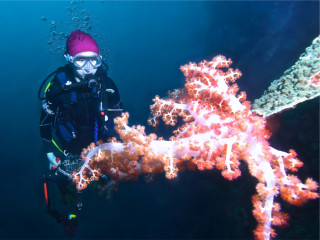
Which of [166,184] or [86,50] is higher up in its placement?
[86,50]

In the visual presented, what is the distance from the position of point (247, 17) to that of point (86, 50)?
38.3ft

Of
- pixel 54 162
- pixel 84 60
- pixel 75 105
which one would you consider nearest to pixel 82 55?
pixel 84 60

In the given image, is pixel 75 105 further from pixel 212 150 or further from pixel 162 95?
pixel 162 95

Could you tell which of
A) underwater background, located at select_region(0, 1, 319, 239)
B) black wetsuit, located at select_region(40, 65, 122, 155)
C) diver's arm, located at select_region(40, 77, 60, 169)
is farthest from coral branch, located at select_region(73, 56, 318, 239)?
diver's arm, located at select_region(40, 77, 60, 169)

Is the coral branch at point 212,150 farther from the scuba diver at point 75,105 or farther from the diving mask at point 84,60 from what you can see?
the diving mask at point 84,60

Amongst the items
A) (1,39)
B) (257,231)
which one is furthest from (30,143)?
(1,39)

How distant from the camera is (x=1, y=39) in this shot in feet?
98.2

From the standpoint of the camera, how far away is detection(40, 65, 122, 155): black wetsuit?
404 centimetres

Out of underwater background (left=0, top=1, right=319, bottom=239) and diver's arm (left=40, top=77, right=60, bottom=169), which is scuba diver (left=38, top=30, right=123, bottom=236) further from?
underwater background (left=0, top=1, right=319, bottom=239)

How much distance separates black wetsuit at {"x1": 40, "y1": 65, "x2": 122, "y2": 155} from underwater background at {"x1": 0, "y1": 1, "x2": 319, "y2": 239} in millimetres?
1050

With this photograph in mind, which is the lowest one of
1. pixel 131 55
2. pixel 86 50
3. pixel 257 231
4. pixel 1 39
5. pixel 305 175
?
pixel 257 231

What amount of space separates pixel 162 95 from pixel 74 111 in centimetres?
1314

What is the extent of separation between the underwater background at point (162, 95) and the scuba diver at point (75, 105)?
1.00 m

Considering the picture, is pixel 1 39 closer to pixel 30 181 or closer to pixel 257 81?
pixel 30 181
